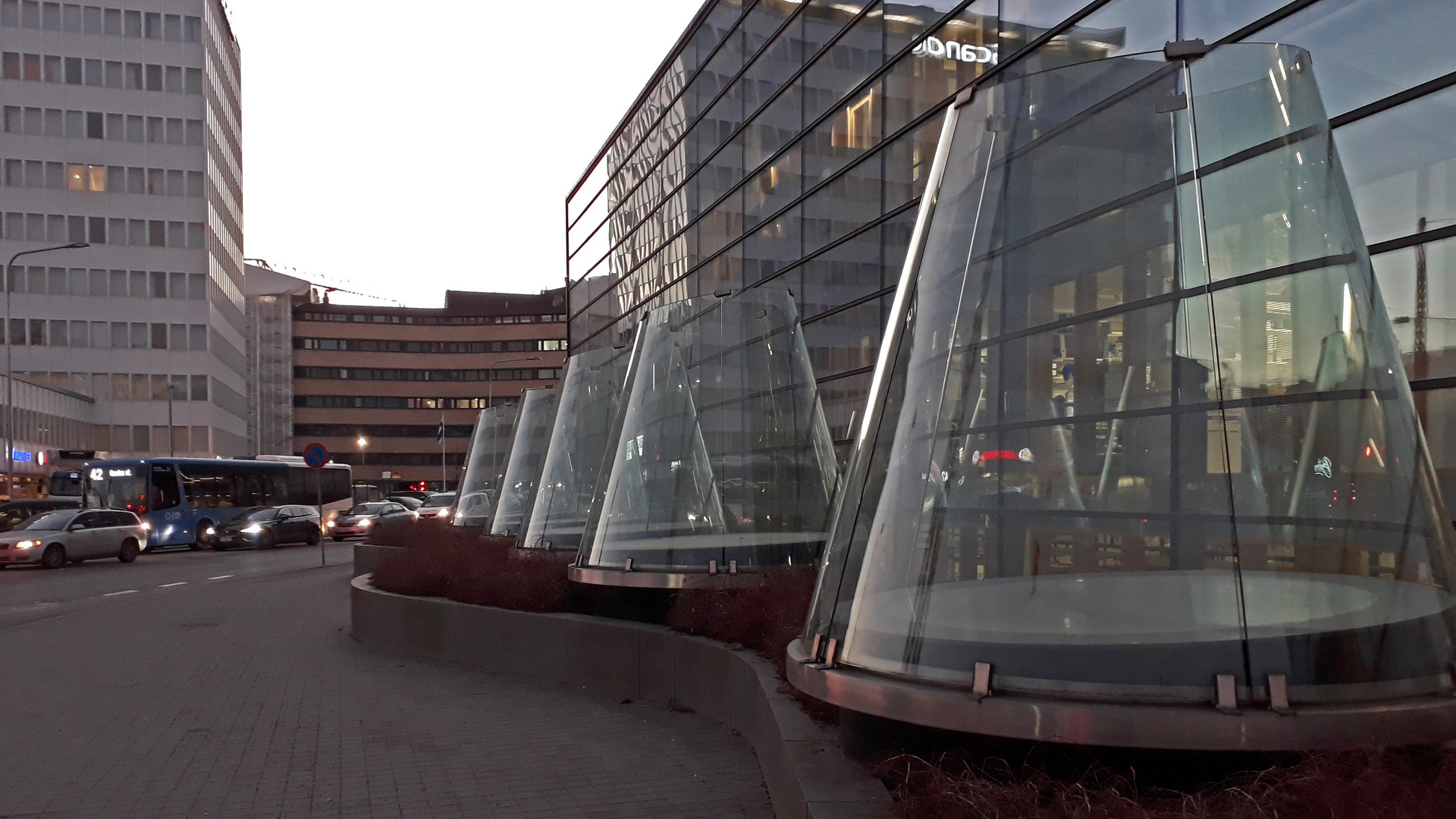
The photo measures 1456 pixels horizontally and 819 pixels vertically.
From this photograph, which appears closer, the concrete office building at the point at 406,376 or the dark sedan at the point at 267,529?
A: the dark sedan at the point at 267,529

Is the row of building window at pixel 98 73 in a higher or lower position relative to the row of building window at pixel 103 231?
higher

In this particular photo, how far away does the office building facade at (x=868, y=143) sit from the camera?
8781 mm

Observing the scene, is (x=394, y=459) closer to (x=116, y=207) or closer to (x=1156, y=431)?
(x=116, y=207)

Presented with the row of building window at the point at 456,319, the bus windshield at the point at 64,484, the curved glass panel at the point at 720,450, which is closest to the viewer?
the curved glass panel at the point at 720,450

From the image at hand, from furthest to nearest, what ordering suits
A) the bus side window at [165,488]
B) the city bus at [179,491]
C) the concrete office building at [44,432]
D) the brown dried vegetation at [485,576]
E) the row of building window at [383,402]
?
the row of building window at [383,402] < the concrete office building at [44,432] < the bus side window at [165,488] < the city bus at [179,491] < the brown dried vegetation at [485,576]

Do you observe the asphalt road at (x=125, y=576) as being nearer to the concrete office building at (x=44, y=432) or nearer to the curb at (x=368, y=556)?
the curb at (x=368, y=556)

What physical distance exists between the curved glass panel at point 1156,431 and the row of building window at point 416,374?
123m

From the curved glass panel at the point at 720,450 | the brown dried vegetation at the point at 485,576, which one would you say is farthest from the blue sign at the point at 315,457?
the curved glass panel at the point at 720,450

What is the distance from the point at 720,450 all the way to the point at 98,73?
251ft

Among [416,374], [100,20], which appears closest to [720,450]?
[100,20]

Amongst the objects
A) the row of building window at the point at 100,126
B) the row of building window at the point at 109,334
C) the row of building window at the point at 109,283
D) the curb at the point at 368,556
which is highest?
the row of building window at the point at 100,126

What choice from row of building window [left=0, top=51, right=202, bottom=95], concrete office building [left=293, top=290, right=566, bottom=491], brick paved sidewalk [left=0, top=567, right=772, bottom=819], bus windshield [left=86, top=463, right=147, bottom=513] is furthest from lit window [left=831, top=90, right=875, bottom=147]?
concrete office building [left=293, top=290, right=566, bottom=491]

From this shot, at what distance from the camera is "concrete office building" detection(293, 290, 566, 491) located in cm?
12694

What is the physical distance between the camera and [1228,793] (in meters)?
3.75
